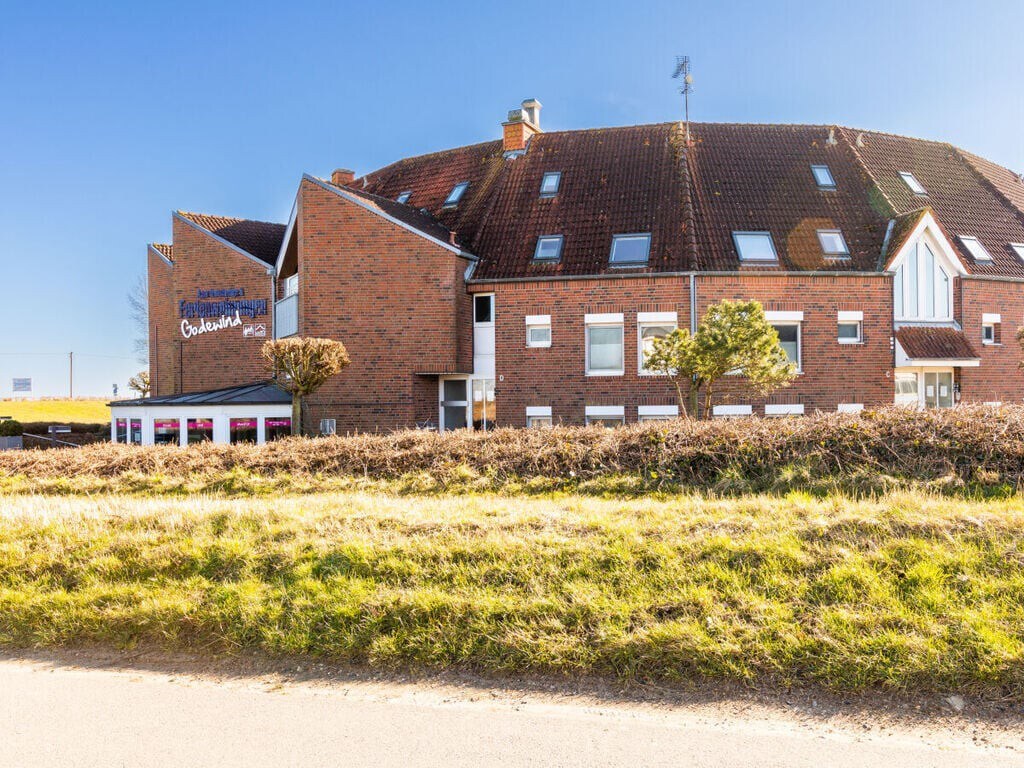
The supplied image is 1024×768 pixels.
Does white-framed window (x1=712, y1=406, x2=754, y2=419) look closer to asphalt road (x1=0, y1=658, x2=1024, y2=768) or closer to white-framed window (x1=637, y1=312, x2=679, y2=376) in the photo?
white-framed window (x1=637, y1=312, x2=679, y2=376)

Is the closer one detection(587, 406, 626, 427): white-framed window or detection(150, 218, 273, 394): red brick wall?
detection(587, 406, 626, 427): white-framed window

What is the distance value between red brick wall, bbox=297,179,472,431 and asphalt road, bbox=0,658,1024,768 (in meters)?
17.0

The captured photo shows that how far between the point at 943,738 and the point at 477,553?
143 inches

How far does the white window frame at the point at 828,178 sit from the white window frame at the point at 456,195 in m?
11.1

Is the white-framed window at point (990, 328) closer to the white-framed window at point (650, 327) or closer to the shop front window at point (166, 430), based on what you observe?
the white-framed window at point (650, 327)

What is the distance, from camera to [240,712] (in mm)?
5137

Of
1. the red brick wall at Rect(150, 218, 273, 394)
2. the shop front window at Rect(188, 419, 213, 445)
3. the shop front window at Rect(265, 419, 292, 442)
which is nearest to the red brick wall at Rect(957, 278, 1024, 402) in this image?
the shop front window at Rect(265, 419, 292, 442)

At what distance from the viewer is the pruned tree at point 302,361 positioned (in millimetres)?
19391

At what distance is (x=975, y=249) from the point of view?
2417cm

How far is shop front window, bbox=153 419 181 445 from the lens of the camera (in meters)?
22.4

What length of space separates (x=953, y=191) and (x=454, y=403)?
1748cm

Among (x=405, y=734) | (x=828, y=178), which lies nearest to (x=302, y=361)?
(x=405, y=734)

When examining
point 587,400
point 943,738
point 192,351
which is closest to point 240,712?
point 943,738

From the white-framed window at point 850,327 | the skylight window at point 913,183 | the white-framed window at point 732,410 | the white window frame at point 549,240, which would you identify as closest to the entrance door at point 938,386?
the white-framed window at point 850,327
